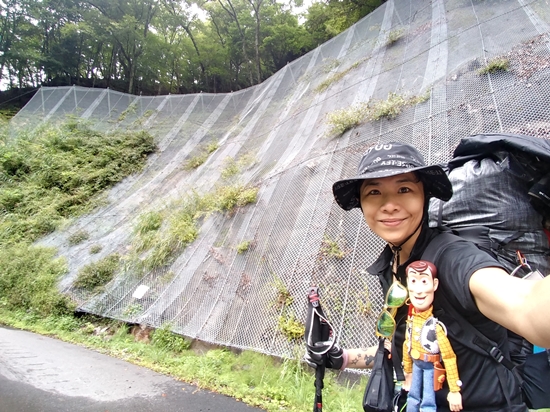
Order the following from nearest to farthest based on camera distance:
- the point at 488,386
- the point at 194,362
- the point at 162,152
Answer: the point at 488,386, the point at 194,362, the point at 162,152

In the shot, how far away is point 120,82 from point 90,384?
26.7 meters

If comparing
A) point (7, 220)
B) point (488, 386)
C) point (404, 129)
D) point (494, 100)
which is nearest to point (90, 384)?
point (488, 386)

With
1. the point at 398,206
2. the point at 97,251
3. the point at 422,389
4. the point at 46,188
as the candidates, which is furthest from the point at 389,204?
the point at 46,188

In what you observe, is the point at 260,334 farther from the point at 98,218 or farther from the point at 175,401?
the point at 98,218

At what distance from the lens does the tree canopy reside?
2036 cm

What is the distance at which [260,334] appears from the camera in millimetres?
4457

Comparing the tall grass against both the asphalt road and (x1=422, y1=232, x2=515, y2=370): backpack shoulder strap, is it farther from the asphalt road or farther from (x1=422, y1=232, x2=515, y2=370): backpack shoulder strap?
(x1=422, y1=232, x2=515, y2=370): backpack shoulder strap

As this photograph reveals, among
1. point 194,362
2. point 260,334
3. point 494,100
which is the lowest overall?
point 194,362

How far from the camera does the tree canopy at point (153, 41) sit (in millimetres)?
20359

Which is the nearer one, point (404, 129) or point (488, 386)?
point (488, 386)

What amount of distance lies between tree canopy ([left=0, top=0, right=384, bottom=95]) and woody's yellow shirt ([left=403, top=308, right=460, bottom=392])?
1956 cm

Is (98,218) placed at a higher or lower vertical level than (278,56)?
lower

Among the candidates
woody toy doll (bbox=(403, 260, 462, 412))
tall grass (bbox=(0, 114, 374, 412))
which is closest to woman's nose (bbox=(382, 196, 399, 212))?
woody toy doll (bbox=(403, 260, 462, 412))

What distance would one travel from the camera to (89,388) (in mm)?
3861
